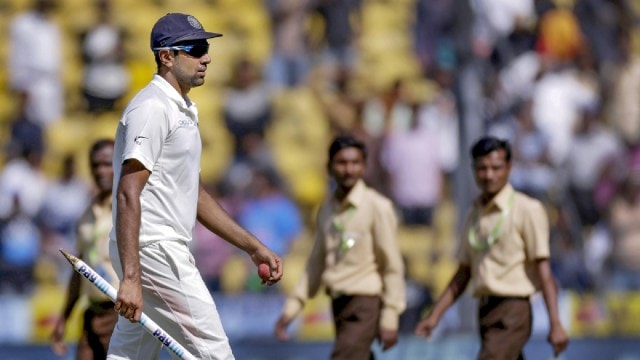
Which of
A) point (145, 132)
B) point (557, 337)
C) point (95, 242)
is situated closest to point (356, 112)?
point (95, 242)

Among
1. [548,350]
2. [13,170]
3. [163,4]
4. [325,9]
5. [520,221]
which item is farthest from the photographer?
[163,4]

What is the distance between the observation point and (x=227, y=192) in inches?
602

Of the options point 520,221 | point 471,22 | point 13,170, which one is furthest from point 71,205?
point 520,221

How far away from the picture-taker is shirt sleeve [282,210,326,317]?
9969 mm

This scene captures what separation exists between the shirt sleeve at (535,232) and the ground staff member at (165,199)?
272 cm

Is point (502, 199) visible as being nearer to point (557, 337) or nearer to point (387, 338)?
point (557, 337)

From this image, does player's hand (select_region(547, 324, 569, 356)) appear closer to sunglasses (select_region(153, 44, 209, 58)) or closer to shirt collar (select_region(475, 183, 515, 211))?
shirt collar (select_region(475, 183, 515, 211))

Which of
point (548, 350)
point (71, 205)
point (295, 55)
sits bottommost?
point (548, 350)

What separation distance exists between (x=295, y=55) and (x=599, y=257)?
4.19m

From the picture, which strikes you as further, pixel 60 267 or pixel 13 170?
pixel 13 170

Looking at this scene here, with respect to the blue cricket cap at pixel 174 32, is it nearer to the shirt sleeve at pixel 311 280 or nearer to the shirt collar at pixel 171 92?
the shirt collar at pixel 171 92

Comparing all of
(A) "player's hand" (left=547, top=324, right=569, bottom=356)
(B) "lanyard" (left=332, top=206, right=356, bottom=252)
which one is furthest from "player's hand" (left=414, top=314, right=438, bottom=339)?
(A) "player's hand" (left=547, top=324, right=569, bottom=356)

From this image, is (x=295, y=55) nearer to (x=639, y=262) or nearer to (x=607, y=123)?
(x=607, y=123)

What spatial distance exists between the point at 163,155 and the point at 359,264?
3136 mm
